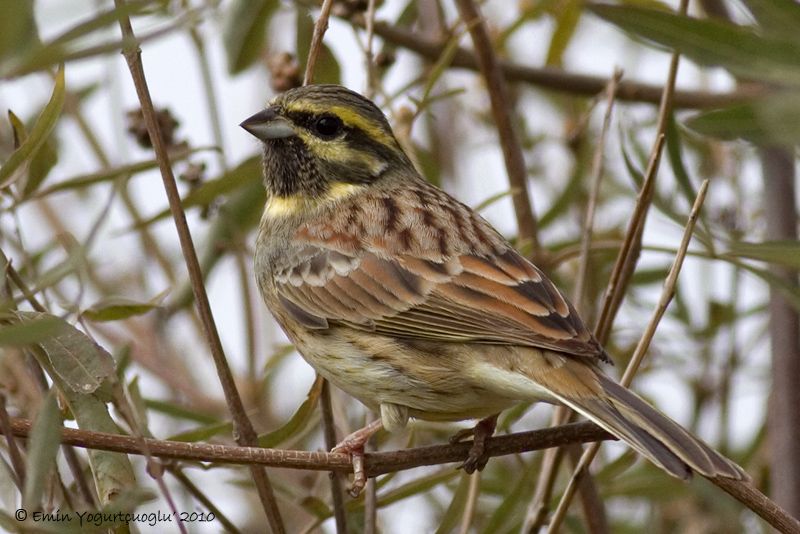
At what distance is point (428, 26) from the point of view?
4.56m

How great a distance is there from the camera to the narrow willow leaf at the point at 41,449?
198 cm

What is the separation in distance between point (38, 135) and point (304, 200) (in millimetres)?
1357

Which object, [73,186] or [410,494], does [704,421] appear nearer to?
[410,494]

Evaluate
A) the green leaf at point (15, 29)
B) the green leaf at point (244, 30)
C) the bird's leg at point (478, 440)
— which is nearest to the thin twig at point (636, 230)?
the bird's leg at point (478, 440)

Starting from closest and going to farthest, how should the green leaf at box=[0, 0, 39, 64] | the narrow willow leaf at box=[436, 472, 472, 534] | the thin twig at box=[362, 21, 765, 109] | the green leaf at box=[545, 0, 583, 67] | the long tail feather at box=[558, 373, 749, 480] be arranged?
the green leaf at box=[0, 0, 39, 64]
the long tail feather at box=[558, 373, 749, 480]
the narrow willow leaf at box=[436, 472, 472, 534]
the green leaf at box=[545, 0, 583, 67]
the thin twig at box=[362, 21, 765, 109]

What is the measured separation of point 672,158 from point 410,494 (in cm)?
111

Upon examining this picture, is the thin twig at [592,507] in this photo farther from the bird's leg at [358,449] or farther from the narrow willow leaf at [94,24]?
the narrow willow leaf at [94,24]

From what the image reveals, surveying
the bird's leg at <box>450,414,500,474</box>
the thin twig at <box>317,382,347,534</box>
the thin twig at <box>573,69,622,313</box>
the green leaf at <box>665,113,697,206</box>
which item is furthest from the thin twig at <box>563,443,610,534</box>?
the green leaf at <box>665,113,697,206</box>

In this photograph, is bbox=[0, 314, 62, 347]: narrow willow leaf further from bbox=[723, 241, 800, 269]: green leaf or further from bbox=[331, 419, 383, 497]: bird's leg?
bbox=[723, 241, 800, 269]: green leaf

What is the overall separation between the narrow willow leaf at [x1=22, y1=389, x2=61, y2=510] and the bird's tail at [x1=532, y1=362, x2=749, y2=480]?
3.66ft

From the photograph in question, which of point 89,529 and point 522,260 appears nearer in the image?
point 89,529

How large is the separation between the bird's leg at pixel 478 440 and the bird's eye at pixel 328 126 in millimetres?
1027

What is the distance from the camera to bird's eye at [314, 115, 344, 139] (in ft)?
12.0

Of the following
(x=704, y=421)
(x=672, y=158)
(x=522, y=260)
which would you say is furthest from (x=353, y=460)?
(x=704, y=421)
